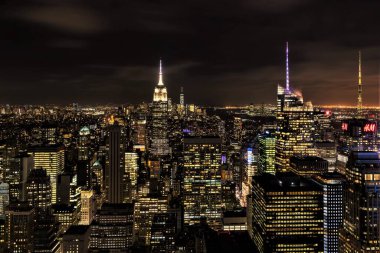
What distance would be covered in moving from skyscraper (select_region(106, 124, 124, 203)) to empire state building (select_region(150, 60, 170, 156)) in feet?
29.1

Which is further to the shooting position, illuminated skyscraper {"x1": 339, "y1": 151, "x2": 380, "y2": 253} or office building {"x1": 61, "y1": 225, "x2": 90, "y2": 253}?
office building {"x1": 61, "y1": 225, "x2": 90, "y2": 253}

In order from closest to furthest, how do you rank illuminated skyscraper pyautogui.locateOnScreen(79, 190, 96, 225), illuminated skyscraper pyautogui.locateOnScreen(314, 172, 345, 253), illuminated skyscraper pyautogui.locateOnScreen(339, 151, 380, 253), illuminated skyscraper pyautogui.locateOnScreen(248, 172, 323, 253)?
illuminated skyscraper pyautogui.locateOnScreen(339, 151, 380, 253)
illuminated skyscraper pyautogui.locateOnScreen(248, 172, 323, 253)
illuminated skyscraper pyautogui.locateOnScreen(314, 172, 345, 253)
illuminated skyscraper pyautogui.locateOnScreen(79, 190, 96, 225)

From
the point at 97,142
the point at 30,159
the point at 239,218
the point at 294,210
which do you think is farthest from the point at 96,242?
the point at 97,142

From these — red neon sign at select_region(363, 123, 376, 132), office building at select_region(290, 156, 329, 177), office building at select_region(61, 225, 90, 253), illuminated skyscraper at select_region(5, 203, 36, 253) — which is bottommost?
office building at select_region(61, 225, 90, 253)

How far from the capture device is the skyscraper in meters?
27.6

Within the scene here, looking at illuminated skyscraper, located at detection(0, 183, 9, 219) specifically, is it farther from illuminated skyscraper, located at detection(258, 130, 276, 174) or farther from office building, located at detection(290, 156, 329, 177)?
illuminated skyscraper, located at detection(258, 130, 276, 174)

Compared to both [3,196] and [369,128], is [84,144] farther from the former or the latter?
[369,128]

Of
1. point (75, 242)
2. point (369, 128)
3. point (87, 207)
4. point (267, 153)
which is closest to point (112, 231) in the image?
point (75, 242)

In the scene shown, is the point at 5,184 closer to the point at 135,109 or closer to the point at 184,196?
the point at 184,196

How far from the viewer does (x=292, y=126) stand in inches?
1323

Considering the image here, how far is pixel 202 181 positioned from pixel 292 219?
39.0 ft

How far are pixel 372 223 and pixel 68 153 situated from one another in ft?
84.4

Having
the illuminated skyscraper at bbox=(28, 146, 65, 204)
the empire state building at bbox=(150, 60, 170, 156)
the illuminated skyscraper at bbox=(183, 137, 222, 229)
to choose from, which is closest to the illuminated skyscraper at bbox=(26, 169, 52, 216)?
the illuminated skyscraper at bbox=(28, 146, 65, 204)

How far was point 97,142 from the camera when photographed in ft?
122
